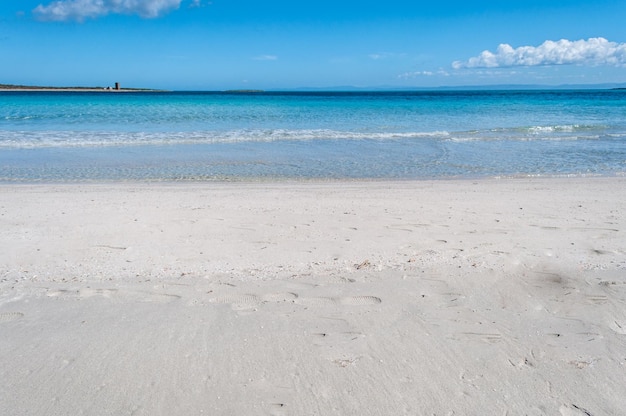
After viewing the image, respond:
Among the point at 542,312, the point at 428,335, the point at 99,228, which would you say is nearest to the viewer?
the point at 428,335

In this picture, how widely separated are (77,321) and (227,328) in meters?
1.16

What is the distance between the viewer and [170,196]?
835 centimetres

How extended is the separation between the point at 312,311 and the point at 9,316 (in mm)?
2354

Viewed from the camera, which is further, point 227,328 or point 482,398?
point 227,328

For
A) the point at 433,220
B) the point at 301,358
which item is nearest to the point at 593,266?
the point at 433,220

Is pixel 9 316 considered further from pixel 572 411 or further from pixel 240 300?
pixel 572 411

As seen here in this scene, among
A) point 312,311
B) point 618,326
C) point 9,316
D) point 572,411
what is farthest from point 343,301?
point 9,316

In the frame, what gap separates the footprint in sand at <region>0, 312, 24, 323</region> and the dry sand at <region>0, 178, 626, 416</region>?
0.01 meters

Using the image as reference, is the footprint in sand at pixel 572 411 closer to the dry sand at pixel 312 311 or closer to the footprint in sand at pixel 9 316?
the dry sand at pixel 312 311

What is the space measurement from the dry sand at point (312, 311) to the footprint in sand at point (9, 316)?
1cm

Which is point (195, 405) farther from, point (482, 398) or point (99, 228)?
point (99, 228)

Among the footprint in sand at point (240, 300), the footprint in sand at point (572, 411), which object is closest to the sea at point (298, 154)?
the footprint in sand at point (240, 300)

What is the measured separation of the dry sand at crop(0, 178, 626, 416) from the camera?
2.97 meters

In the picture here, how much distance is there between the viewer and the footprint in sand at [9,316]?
151 inches
